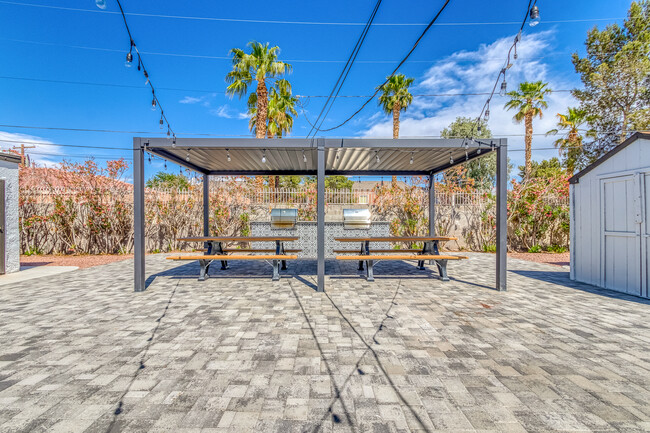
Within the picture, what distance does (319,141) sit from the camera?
4816 millimetres

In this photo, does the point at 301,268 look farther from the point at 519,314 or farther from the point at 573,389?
the point at 573,389

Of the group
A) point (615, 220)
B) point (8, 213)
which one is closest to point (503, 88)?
point (615, 220)

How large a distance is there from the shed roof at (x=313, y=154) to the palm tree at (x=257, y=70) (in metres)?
5.85

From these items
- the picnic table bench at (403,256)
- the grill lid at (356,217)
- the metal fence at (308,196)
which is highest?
the metal fence at (308,196)

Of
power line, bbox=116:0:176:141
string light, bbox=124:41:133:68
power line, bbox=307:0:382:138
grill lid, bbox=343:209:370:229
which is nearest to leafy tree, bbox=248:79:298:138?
power line, bbox=307:0:382:138

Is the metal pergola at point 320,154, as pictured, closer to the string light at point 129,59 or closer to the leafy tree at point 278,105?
the string light at point 129,59

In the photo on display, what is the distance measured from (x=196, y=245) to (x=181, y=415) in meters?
9.29

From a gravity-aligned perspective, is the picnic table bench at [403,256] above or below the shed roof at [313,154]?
below

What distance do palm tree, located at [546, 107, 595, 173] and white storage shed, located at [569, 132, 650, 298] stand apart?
12702 millimetres

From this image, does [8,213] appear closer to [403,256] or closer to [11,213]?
[11,213]

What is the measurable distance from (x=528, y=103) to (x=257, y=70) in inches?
575

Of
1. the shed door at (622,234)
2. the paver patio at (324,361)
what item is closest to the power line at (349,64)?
the paver patio at (324,361)

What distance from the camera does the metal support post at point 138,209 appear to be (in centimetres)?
473

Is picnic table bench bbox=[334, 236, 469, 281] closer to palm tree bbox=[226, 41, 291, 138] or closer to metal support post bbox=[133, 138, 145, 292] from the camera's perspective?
metal support post bbox=[133, 138, 145, 292]
